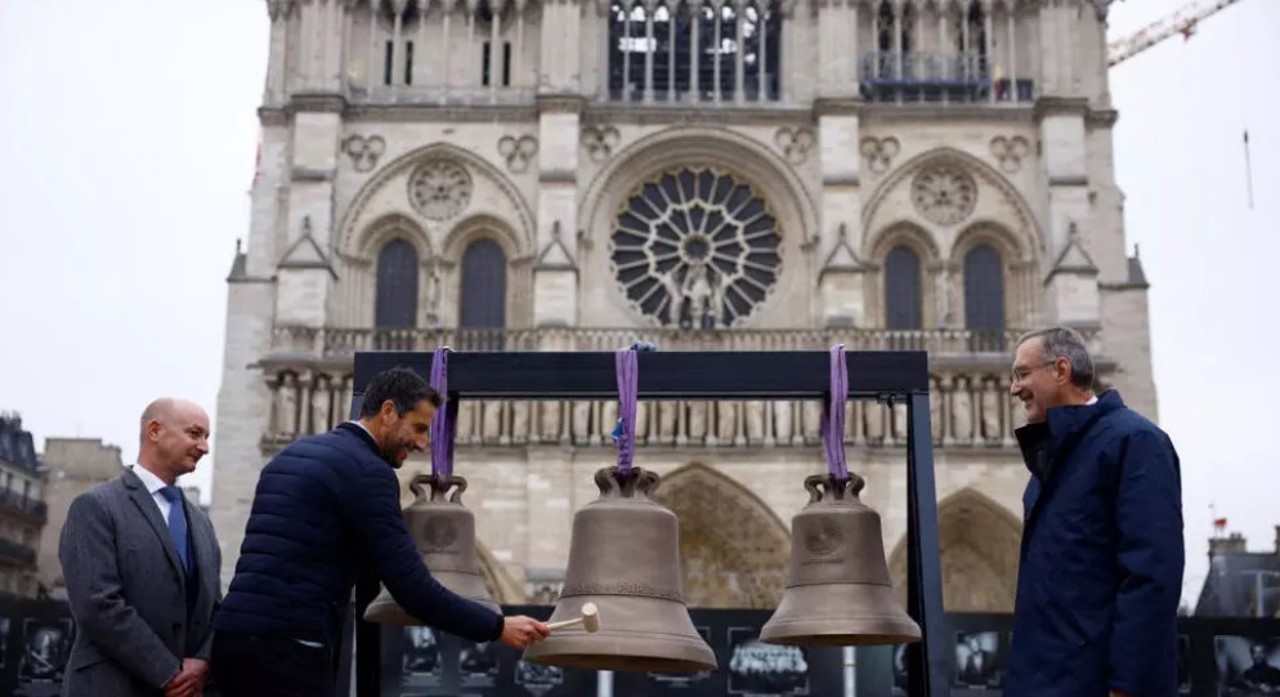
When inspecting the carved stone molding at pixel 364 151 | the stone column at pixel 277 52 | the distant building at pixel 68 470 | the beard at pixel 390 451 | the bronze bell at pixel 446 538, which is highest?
the stone column at pixel 277 52

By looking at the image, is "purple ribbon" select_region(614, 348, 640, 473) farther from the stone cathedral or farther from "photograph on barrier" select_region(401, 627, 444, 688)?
the stone cathedral

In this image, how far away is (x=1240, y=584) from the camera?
34500mm

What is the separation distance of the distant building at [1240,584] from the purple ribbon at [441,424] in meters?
27.9

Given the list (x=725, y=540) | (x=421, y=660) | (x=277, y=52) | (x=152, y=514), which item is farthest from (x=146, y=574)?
(x=277, y=52)

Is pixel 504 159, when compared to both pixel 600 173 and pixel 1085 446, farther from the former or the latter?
pixel 1085 446

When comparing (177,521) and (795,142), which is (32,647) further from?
(795,142)

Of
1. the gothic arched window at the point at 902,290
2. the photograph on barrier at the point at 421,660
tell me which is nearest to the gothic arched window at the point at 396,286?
the gothic arched window at the point at 902,290

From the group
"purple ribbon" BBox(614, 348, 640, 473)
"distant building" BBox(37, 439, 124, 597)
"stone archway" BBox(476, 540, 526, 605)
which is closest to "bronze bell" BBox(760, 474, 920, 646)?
"purple ribbon" BBox(614, 348, 640, 473)

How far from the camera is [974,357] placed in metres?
24.3

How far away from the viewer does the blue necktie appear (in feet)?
18.4

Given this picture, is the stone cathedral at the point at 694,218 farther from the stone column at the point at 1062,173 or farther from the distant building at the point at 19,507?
the distant building at the point at 19,507

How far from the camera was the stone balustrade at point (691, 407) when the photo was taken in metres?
24.0

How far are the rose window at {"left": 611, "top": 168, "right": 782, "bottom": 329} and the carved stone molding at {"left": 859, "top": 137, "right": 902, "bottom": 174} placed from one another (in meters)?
1.78

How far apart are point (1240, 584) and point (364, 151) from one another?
20.7 m
